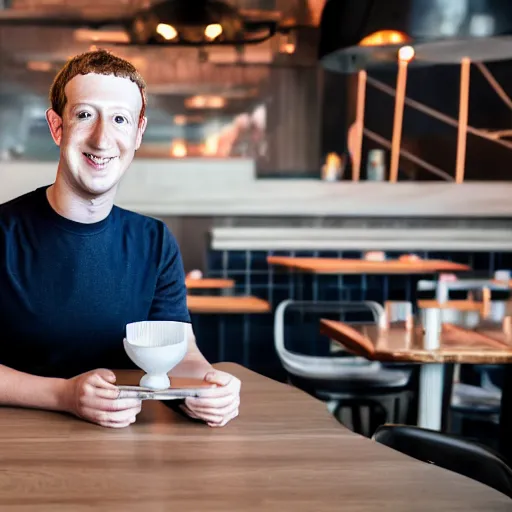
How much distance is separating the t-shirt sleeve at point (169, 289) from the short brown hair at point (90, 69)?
376mm

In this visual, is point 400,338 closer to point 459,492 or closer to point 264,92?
point 459,492

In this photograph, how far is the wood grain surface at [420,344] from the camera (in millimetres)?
2336

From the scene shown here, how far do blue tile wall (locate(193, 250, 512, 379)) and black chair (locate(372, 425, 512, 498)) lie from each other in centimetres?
301

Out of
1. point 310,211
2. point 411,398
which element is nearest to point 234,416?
point 411,398

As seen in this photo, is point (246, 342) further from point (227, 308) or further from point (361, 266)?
point (361, 266)

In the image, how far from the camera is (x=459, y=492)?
3.08 feet

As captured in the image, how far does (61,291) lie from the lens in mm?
1523

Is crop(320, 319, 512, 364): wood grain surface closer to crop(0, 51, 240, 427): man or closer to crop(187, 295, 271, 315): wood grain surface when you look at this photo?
crop(0, 51, 240, 427): man

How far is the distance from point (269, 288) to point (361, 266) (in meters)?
0.70

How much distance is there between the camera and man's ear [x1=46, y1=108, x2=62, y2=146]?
4.85ft

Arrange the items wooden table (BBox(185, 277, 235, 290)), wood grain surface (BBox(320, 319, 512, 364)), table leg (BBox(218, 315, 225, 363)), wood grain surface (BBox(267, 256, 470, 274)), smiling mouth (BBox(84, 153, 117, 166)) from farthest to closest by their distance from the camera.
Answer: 1. table leg (BBox(218, 315, 225, 363))
2. wooden table (BBox(185, 277, 235, 290))
3. wood grain surface (BBox(267, 256, 470, 274))
4. wood grain surface (BBox(320, 319, 512, 364))
5. smiling mouth (BBox(84, 153, 117, 166))

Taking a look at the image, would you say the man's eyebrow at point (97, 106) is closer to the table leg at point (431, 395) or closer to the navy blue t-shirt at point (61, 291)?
the navy blue t-shirt at point (61, 291)

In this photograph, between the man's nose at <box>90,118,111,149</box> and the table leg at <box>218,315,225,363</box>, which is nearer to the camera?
the man's nose at <box>90,118,111,149</box>

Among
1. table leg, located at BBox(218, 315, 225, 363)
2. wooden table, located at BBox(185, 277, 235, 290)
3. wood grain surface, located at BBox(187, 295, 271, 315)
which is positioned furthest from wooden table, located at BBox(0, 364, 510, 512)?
table leg, located at BBox(218, 315, 225, 363)
